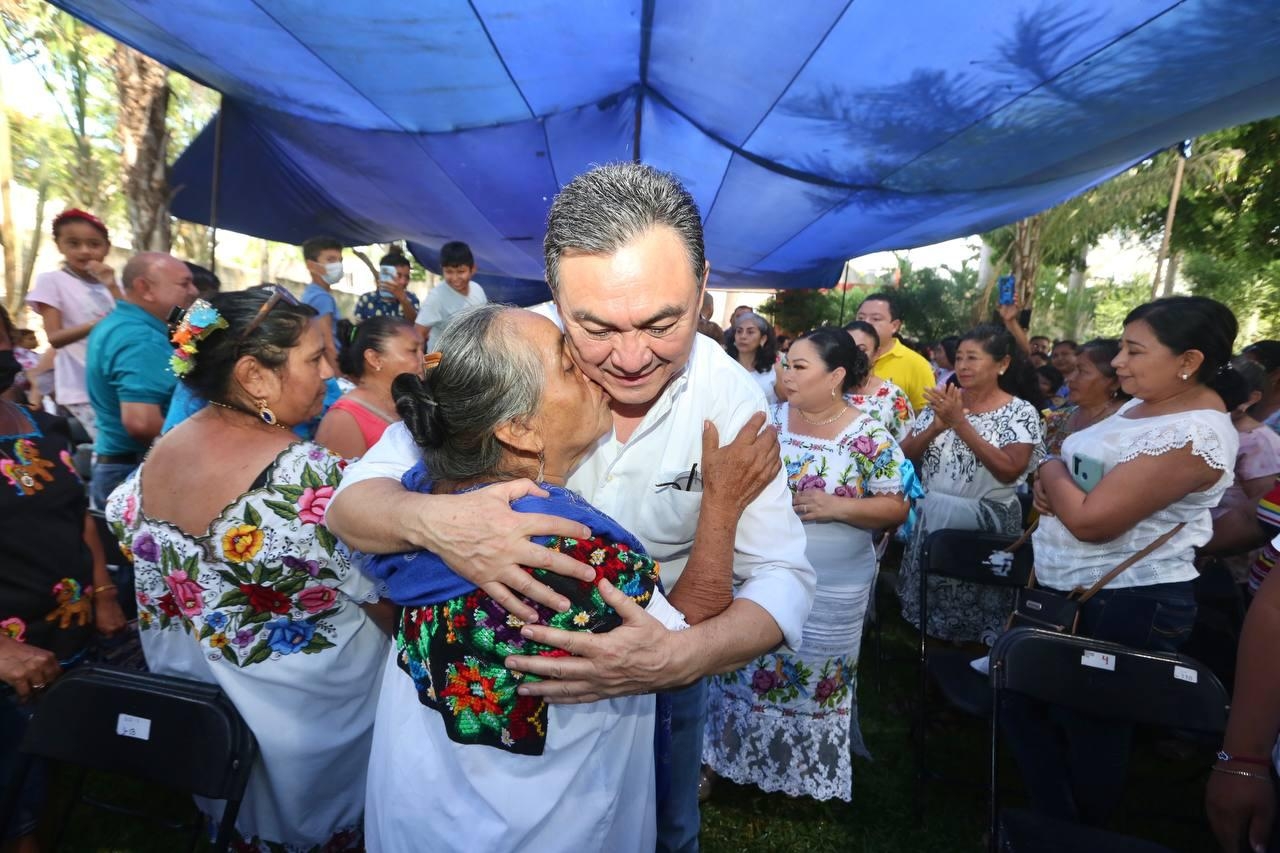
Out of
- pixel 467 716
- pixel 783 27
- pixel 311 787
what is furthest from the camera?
pixel 783 27

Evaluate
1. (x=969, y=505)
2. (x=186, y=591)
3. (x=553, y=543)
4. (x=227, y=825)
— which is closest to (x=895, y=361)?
(x=969, y=505)

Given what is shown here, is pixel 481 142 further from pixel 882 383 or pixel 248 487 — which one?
pixel 248 487

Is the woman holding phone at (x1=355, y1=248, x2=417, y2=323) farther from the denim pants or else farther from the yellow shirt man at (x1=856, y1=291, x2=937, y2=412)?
the denim pants

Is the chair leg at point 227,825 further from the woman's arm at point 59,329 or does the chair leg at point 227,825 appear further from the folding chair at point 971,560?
the woman's arm at point 59,329

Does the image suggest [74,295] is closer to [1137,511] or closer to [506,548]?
[506,548]

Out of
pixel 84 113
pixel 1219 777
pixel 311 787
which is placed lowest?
pixel 311 787

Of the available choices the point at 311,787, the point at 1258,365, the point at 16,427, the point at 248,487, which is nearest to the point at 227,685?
the point at 311,787

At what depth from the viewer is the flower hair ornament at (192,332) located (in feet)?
5.95

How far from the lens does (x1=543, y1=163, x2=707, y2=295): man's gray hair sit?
131 centimetres

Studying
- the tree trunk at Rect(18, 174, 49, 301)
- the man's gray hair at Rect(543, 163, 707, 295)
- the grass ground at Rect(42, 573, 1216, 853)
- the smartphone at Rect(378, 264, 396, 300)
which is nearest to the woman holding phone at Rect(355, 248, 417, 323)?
the smartphone at Rect(378, 264, 396, 300)

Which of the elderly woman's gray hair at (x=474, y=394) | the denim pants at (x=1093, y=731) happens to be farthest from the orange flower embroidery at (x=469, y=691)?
the denim pants at (x=1093, y=731)

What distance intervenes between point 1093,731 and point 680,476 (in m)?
1.88

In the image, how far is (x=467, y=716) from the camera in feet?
3.80

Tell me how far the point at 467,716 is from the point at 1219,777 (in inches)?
72.1
